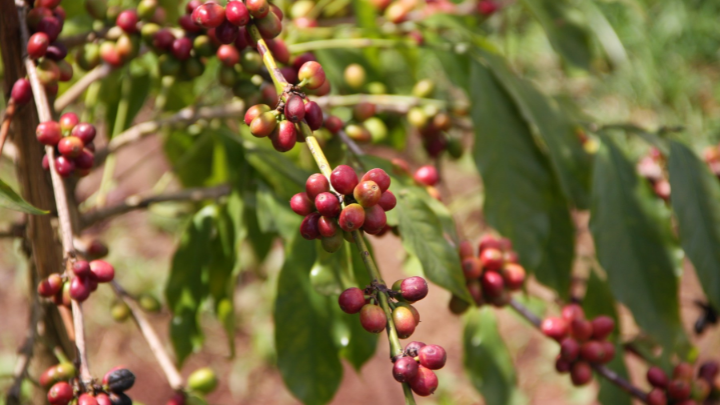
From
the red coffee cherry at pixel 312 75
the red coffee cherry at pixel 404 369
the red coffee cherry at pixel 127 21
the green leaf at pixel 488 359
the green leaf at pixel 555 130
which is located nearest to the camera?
the red coffee cherry at pixel 404 369

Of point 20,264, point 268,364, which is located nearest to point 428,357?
point 268,364

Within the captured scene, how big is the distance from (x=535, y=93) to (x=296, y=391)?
2.15ft

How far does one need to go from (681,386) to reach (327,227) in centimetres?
73

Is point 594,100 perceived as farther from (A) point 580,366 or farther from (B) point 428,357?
(B) point 428,357

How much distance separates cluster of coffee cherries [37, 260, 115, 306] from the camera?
2.13 ft

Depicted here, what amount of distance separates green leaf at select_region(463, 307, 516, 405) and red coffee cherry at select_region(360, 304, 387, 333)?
629 millimetres

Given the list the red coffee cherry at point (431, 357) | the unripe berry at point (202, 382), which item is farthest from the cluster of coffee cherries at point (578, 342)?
the unripe berry at point (202, 382)

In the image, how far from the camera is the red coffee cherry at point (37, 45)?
69cm

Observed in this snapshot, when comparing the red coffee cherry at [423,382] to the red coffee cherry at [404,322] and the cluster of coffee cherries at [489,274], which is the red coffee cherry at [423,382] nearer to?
the red coffee cherry at [404,322]

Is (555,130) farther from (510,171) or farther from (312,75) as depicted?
(312,75)

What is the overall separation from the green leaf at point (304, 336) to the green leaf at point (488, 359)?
33 cm

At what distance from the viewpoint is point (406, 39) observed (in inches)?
44.9

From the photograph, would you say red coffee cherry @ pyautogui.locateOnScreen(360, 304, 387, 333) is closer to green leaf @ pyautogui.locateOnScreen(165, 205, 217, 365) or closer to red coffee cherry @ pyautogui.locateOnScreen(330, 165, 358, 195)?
red coffee cherry @ pyautogui.locateOnScreen(330, 165, 358, 195)

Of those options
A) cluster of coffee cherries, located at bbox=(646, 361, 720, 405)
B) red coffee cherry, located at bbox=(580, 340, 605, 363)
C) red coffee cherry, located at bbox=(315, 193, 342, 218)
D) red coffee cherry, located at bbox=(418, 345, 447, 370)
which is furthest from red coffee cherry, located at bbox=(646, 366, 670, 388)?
red coffee cherry, located at bbox=(315, 193, 342, 218)
